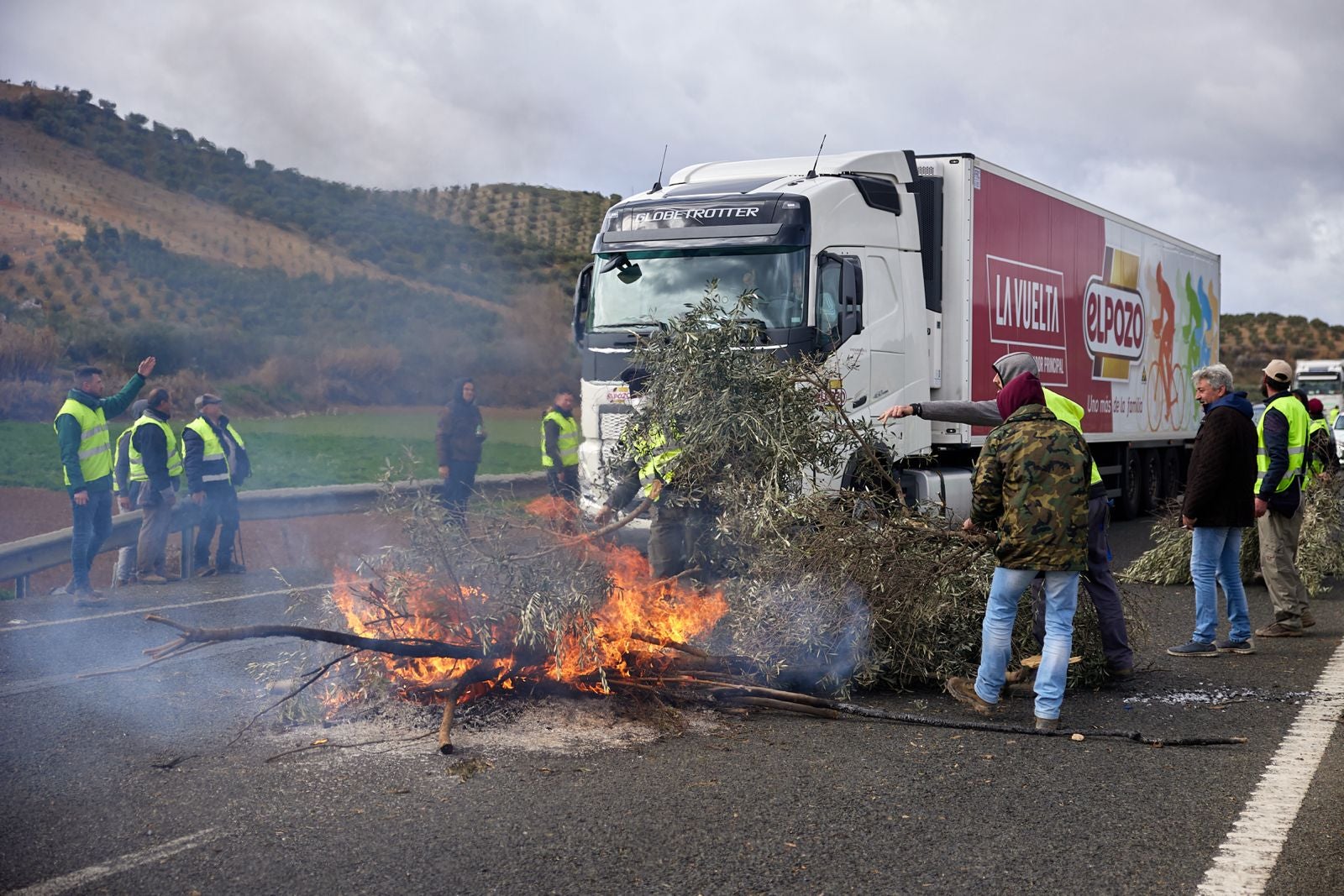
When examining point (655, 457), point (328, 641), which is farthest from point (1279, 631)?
point (328, 641)

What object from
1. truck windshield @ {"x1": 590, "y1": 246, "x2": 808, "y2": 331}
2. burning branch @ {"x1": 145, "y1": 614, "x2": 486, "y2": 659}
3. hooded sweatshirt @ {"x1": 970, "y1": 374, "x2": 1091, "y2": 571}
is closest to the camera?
burning branch @ {"x1": 145, "y1": 614, "x2": 486, "y2": 659}

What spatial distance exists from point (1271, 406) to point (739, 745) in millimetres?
5139

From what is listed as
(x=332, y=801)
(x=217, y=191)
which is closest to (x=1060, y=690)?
(x=332, y=801)

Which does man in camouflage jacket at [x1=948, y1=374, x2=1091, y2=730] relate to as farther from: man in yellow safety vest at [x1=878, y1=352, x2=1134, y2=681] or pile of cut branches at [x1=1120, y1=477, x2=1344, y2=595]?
pile of cut branches at [x1=1120, y1=477, x2=1344, y2=595]

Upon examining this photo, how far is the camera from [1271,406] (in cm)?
868

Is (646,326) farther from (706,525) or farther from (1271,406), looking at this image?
(1271,406)

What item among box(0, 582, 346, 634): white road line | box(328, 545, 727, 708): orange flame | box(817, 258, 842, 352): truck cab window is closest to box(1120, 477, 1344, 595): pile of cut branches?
box(817, 258, 842, 352): truck cab window

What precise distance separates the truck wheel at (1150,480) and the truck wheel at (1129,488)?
0.21 m

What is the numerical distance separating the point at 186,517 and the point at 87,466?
1.71m

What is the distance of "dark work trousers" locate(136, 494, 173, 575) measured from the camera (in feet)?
38.7

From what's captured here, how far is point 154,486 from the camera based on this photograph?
1159cm

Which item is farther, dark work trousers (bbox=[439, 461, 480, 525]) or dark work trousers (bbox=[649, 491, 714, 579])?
dark work trousers (bbox=[439, 461, 480, 525])

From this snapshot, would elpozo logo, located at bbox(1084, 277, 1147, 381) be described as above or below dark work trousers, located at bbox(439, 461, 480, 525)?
above

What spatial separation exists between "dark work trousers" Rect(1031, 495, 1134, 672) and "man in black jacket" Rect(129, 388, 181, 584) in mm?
8298
